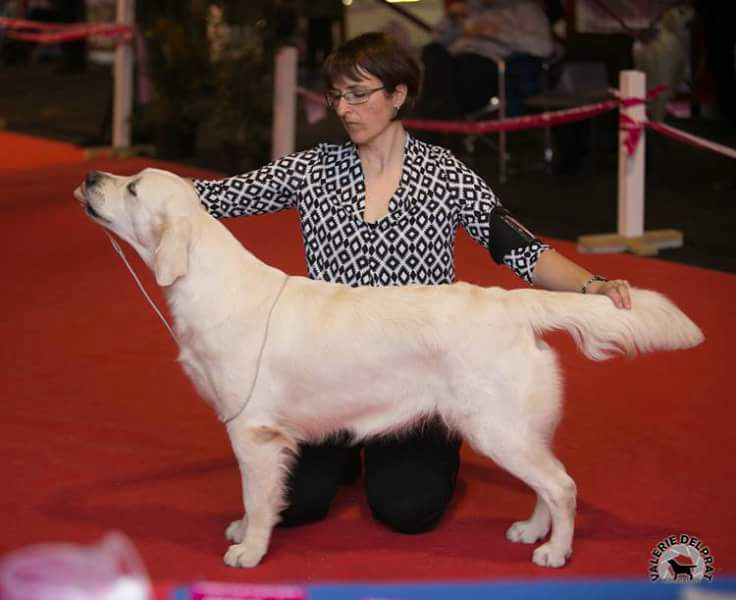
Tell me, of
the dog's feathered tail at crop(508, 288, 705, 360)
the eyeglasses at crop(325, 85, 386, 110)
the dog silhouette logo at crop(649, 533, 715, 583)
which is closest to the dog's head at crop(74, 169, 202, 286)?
the eyeglasses at crop(325, 85, 386, 110)

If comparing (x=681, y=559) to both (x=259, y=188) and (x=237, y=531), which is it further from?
(x=259, y=188)

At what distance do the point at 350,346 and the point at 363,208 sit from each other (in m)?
0.56

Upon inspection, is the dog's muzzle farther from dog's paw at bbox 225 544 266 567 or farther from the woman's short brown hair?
dog's paw at bbox 225 544 266 567

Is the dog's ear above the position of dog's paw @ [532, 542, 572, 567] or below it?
above

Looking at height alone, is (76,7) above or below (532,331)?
above

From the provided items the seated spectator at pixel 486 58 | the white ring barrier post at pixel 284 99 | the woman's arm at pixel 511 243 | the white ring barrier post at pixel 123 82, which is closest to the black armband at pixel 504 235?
the woman's arm at pixel 511 243

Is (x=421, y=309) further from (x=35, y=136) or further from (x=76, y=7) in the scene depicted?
(x=76, y=7)

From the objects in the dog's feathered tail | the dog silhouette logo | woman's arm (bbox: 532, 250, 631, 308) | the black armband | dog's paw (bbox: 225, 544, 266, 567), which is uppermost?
the black armband

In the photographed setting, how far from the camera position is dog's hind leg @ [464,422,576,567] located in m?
2.71

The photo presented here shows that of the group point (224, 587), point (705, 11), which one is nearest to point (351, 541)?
point (224, 587)

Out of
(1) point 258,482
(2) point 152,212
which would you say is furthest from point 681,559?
(2) point 152,212

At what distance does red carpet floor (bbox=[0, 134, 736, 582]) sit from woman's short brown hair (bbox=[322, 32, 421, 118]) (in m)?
1.13

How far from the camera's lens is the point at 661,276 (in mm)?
5637

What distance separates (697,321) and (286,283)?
98.6 inches
